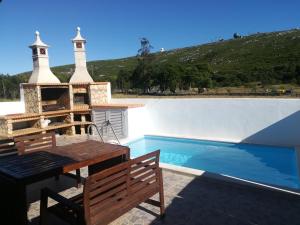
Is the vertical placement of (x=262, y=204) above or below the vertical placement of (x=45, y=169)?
below

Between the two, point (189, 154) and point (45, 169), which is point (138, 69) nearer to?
point (189, 154)

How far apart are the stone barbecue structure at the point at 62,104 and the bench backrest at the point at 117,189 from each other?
7239 mm

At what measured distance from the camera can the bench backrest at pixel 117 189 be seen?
8.54ft

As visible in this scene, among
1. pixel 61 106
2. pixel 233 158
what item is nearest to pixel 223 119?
pixel 233 158

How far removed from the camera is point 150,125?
11555 mm

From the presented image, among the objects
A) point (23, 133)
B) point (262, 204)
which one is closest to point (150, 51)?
point (23, 133)

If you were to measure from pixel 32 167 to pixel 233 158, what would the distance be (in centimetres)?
675

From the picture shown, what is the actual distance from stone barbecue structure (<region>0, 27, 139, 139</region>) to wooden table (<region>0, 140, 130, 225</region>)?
6551 mm

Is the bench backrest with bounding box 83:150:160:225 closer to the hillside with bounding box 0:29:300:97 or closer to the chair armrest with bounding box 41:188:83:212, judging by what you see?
the chair armrest with bounding box 41:188:83:212

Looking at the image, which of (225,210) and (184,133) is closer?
(225,210)

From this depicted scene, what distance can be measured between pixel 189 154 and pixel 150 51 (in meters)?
27.1

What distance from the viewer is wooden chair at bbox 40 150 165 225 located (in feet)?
8.50

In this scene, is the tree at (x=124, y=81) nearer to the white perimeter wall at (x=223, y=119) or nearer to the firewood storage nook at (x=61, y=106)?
the firewood storage nook at (x=61, y=106)

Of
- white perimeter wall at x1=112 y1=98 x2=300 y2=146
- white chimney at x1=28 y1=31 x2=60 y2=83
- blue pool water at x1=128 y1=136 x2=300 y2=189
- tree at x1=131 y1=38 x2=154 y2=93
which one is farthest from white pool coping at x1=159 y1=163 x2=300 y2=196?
tree at x1=131 y1=38 x2=154 y2=93
